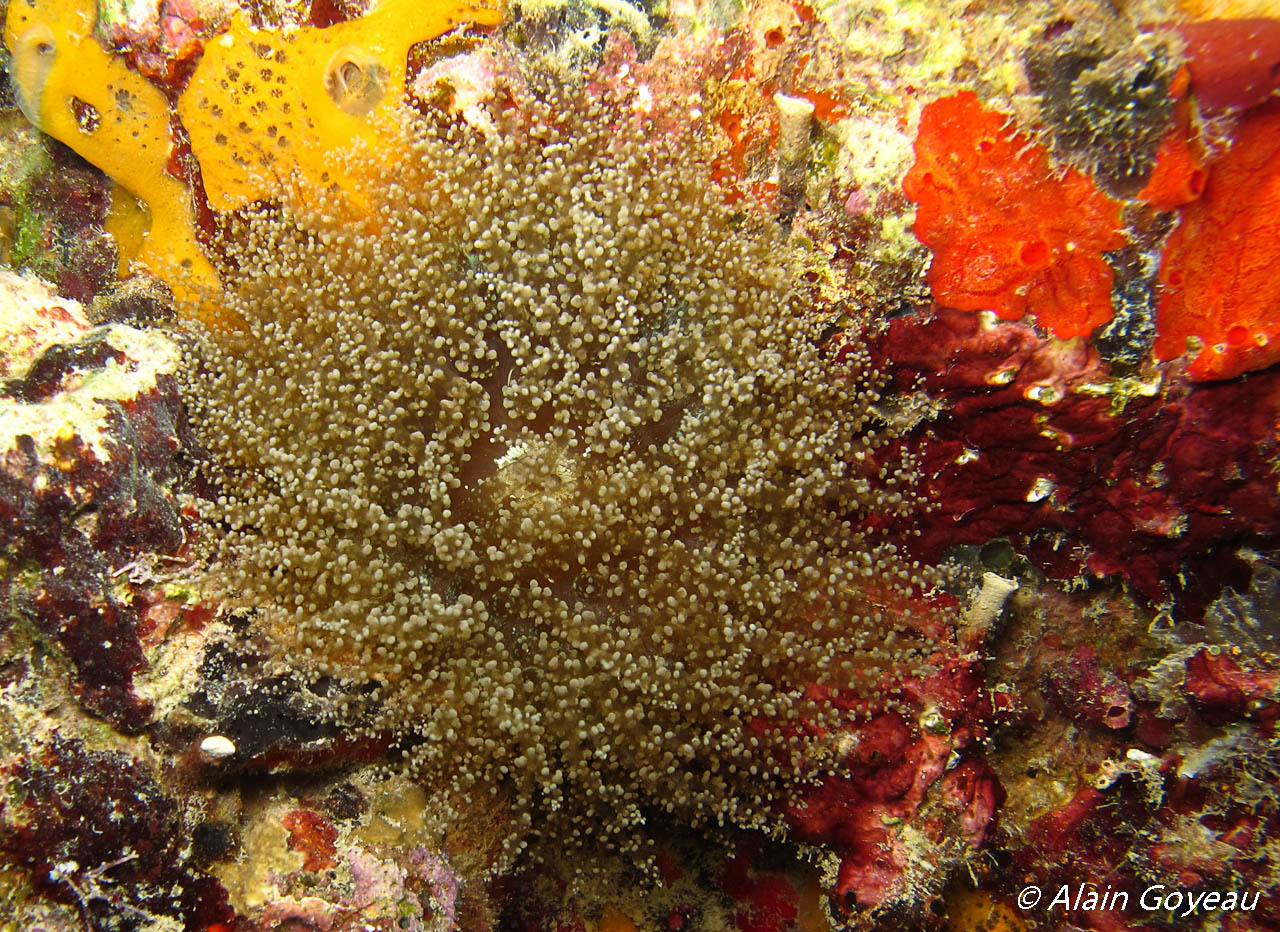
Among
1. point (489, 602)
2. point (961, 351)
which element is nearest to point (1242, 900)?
point (961, 351)

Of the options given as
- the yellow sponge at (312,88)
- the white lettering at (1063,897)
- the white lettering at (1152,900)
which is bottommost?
the white lettering at (1063,897)

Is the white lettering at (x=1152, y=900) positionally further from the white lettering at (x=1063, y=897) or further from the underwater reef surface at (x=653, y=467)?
the white lettering at (x=1063, y=897)

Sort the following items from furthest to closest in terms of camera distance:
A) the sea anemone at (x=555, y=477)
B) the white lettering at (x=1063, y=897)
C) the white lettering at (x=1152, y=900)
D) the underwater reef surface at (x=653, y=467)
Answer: the white lettering at (x=1063, y=897) < the white lettering at (x=1152, y=900) < the sea anemone at (x=555, y=477) < the underwater reef surface at (x=653, y=467)

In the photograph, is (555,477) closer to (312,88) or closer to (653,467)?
(653,467)

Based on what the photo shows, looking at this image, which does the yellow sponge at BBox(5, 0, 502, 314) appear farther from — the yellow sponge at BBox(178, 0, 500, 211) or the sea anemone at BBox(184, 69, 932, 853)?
the sea anemone at BBox(184, 69, 932, 853)

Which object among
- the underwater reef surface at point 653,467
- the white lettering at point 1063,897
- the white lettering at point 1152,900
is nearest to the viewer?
the underwater reef surface at point 653,467

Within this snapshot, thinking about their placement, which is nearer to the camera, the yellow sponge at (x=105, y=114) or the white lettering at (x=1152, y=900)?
the white lettering at (x=1152, y=900)

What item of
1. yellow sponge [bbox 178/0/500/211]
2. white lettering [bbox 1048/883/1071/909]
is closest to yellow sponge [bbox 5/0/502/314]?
yellow sponge [bbox 178/0/500/211]

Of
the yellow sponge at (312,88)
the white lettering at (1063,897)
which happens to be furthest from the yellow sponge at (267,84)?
the white lettering at (1063,897)

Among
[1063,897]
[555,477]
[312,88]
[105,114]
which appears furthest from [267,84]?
[1063,897]
